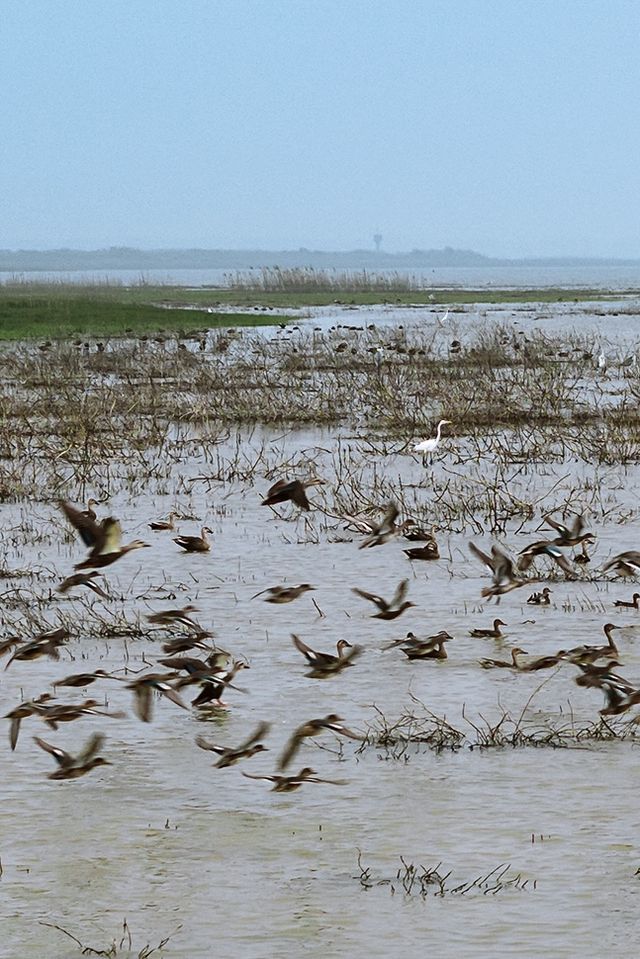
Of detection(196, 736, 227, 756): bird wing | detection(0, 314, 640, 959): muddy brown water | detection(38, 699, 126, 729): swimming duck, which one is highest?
detection(38, 699, 126, 729): swimming duck

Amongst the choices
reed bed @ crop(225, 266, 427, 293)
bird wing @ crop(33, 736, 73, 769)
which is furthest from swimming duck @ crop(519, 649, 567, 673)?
reed bed @ crop(225, 266, 427, 293)

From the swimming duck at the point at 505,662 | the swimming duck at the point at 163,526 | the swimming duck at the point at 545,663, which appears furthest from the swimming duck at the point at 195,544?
the swimming duck at the point at 545,663

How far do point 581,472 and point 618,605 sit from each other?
4762 mm

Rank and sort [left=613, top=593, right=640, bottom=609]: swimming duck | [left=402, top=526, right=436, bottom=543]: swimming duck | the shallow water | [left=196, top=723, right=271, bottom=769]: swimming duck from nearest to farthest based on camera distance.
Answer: the shallow water < [left=196, top=723, right=271, bottom=769]: swimming duck < [left=613, top=593, right=640, bottom=609]: swimming duck < [left=402, top=526, right=436, bottom=543]: swimming duck

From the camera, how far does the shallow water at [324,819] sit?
3996 millimetres

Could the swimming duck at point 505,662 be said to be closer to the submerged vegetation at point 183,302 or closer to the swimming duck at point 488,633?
the swimming duck at point 488,633

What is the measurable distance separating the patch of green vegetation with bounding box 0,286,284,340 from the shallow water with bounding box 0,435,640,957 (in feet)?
71.7

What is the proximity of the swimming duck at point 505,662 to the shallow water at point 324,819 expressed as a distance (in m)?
0.04

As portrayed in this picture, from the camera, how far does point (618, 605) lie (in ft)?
23.5

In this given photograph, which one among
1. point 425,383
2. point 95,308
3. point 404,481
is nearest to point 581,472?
point 404,481

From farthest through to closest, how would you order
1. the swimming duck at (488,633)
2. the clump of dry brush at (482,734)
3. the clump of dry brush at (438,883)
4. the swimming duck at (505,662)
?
1. the swimming duck at (488,633)
2. the swimming duck at (505,662)
3. the clump of dry brush at (482,734)
4. the clump of dry brush at (438,883)

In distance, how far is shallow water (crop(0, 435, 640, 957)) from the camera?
13.1ft

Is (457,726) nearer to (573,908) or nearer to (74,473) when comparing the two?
(573,908)

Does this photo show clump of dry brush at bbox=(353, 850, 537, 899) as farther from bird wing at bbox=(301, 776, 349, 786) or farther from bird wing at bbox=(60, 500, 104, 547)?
bird wing at bbox=(60, 500, 104, 547)
